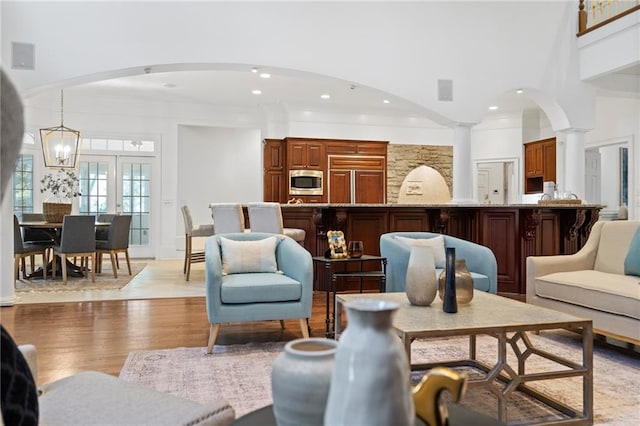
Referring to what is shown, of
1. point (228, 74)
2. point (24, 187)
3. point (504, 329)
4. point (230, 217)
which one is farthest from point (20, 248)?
point (504, 329)

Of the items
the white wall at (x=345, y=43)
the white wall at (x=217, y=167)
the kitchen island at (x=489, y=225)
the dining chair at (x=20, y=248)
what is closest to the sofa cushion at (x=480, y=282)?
the kitchen island at (x=489, y=225)

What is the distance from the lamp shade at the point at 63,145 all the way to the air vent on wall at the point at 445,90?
16.6ft

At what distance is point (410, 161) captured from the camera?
33.0ft

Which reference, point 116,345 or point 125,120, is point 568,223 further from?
point 125,120

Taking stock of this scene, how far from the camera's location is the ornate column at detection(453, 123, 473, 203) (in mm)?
5980

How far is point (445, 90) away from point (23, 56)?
4.67 m

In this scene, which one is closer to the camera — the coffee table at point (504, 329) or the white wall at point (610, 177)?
the coffee table at point (504, 329)

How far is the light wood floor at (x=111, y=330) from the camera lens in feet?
10.1

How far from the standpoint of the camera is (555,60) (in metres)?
6.20

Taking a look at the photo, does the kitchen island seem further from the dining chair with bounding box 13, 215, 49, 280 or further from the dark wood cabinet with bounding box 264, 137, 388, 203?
the dark wood cabinet with bounding box 264, 137, 388, 203

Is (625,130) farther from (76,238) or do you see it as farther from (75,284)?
(75,284)

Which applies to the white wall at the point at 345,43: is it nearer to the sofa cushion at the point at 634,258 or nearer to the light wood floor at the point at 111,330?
the light wood floor at the point at 111,330

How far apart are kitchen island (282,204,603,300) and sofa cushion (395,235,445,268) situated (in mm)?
1418

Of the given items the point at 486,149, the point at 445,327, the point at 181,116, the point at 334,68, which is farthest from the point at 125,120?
the point at 445,327
